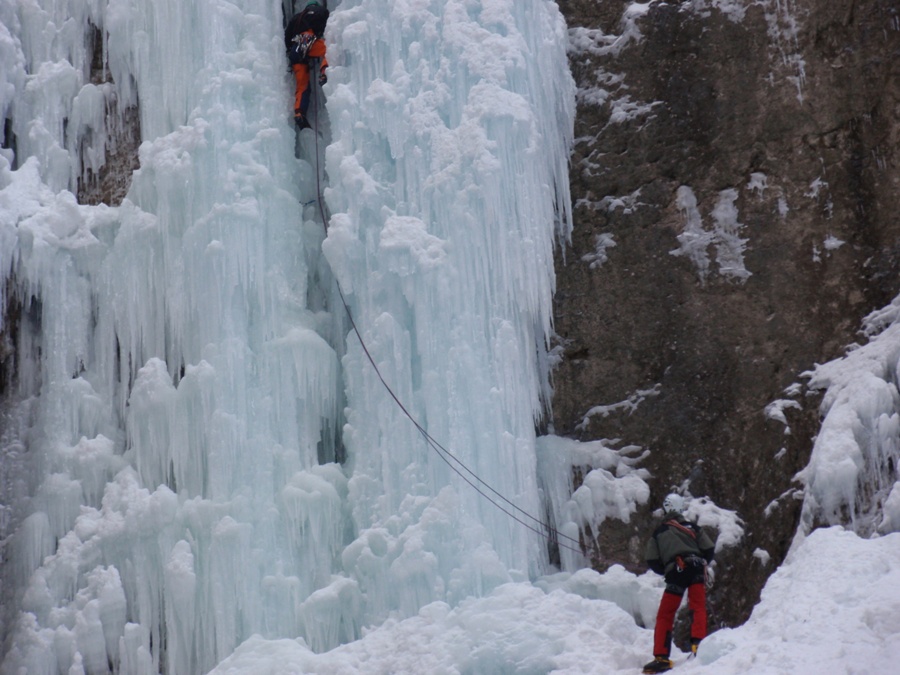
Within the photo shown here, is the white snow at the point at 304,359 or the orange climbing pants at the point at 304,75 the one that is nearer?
the white snow at the point at 304,359

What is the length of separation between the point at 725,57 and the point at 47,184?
233 inches

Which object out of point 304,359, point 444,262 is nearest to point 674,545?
point 444,262

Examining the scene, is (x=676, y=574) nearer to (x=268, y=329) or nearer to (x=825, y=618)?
(x=825, y=618)

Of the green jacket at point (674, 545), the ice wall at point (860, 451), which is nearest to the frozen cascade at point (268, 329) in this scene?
the green jacket at point (674, 545)

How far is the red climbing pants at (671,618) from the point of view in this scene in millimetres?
7012

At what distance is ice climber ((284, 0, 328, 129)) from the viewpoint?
9766 millimetres

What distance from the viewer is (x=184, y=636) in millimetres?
8648

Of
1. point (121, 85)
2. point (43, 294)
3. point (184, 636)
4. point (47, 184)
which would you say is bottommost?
point (184, 636)

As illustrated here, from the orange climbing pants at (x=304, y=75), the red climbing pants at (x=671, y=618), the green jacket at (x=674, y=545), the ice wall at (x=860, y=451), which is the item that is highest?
the orange climbing pants at (x=304, y=75)

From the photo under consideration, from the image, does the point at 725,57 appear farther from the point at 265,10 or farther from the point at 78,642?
the point at 78,642

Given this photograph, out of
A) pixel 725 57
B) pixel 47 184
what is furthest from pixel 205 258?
pixel 725 57

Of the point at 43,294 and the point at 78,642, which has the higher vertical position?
the point at 43,294

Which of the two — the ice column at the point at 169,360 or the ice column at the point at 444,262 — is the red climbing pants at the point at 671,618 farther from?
the ice column at the point at 169,360

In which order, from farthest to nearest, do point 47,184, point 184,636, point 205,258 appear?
point 47,184 < point 205,258 < point 184,636
